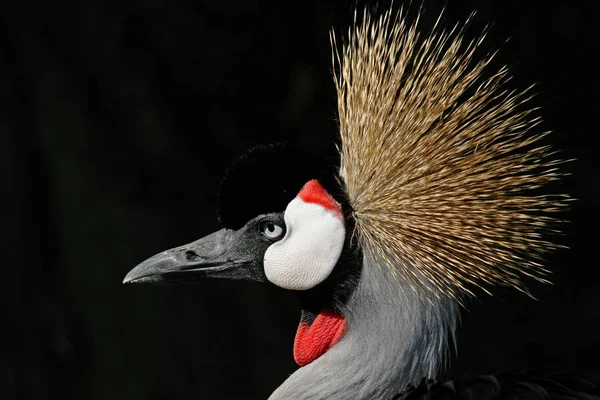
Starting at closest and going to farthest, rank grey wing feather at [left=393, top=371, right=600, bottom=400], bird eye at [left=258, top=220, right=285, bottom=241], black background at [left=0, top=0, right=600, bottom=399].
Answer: grey wing feather at [left=393, top=371, right=600, bottom=400] < bird eye at [left=258, top=220, right=285, bottom=241] < black background at [left=0, top=0, right=600, bottom=399]

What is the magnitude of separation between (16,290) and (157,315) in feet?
1.47

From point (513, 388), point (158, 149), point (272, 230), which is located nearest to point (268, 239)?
point (272, 230)

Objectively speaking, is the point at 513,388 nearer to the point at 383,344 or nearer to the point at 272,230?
the point at 383,344

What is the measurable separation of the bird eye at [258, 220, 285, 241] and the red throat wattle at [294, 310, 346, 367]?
0.17 meters

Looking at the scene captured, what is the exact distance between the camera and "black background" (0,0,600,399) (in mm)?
2473

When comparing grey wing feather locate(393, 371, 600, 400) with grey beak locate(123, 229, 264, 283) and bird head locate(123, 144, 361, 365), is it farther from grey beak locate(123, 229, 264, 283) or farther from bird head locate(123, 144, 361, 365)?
grey beak locate(123, 229, 264, 283)

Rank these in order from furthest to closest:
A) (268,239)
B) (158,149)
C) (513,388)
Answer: (158,149)
(268,239)
(513,388)

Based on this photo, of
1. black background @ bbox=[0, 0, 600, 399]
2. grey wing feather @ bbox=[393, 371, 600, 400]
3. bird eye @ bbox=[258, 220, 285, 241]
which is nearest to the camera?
grey wing feather @ bbox=[393, 371, 600, 400]

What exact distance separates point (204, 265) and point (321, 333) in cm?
24

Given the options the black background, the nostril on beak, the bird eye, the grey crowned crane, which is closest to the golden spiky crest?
the grey crowned crane

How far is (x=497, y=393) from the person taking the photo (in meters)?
1.30

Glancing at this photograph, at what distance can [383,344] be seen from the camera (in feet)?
4.52

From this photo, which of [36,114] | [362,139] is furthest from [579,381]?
[36,114]

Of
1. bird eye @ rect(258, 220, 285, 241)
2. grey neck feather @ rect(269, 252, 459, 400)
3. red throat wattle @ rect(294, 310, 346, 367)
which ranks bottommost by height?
grey neck feather @ rect(269, 252, 459, 400)
